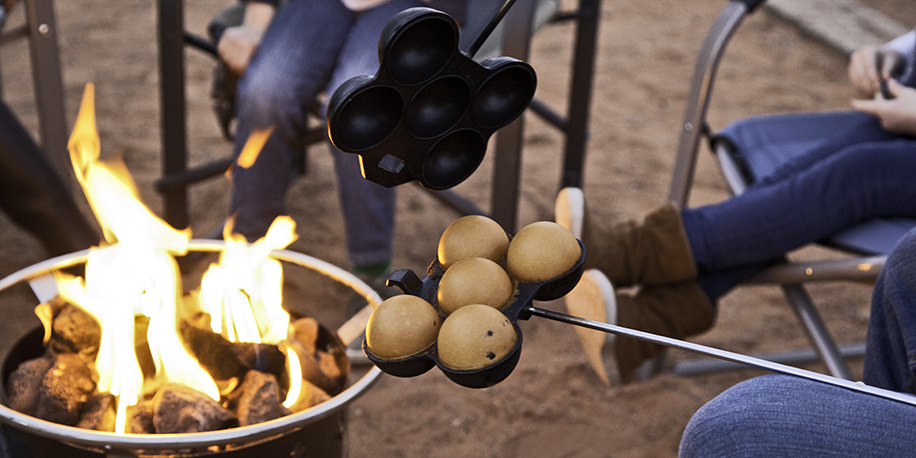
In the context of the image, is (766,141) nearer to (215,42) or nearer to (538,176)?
(538,176)

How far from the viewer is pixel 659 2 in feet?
13.2

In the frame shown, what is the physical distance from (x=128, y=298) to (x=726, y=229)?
939 millimetres

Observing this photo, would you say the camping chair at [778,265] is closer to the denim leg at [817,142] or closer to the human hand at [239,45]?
the denim leg at [817,142]

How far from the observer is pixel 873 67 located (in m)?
1.51

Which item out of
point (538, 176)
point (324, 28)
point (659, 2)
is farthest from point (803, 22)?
point (324, 28)

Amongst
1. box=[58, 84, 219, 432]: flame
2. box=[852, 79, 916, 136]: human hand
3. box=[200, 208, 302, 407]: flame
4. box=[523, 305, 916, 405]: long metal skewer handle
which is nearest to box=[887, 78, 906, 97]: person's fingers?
box=[852, 79, 916, 136]: human hand

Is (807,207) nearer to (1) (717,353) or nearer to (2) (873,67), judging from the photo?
(2) (873,67)

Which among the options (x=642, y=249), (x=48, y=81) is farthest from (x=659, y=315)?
(x=48, y=81)

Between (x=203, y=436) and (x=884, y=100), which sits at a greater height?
(x=884, y=100)

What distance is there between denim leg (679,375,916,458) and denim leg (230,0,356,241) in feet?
3.78

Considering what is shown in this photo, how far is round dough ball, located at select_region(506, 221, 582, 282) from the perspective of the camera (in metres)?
0.65

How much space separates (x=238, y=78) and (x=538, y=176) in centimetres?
105

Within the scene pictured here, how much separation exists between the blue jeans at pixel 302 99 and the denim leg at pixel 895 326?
3.24ft

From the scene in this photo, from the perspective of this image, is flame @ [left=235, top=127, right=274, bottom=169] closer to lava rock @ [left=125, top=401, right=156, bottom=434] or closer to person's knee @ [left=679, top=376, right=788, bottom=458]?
lava rock @ [left=125, top=401, right=156, bottom=434]
